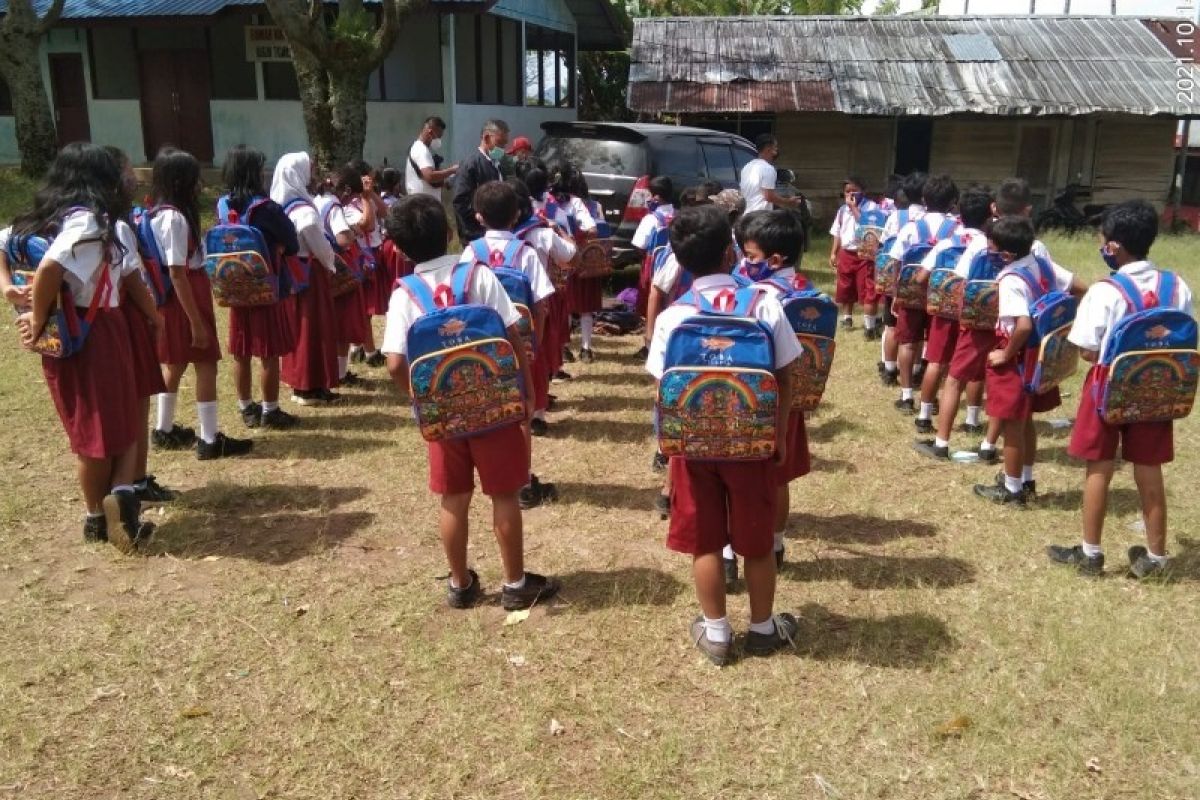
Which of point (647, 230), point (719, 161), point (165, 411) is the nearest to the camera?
point (165, 411)

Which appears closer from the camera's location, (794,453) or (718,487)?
(718,487)

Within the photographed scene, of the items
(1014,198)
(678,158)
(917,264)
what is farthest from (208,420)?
(678,158)

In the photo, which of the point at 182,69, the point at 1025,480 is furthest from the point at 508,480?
the point at 182,69

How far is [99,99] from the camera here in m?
18.9

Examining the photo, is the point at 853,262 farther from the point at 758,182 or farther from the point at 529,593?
the point at 529,593

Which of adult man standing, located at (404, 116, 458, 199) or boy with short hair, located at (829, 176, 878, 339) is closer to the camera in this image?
adult man standing, located at (404, 116, 458, 199)

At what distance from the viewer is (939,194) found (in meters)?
6.41

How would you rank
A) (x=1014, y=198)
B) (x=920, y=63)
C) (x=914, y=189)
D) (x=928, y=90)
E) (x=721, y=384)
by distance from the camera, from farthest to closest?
(x=920, y=63)
(x=928, y=90)
(x=914, y=189)
(x=1014, y=198)
(x=721, y=384)

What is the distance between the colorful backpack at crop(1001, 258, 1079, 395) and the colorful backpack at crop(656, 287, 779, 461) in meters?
2.08

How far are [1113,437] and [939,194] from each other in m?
2.79

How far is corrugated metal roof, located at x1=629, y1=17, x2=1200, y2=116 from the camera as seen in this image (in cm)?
1661

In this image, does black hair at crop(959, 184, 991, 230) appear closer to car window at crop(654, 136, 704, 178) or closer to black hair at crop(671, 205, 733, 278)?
black hair at crop(671, 205, 733, 278)

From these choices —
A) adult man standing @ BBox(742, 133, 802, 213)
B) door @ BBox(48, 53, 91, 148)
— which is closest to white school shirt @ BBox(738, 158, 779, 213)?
adult man standing @ BBox(742, 133, 802, 213)

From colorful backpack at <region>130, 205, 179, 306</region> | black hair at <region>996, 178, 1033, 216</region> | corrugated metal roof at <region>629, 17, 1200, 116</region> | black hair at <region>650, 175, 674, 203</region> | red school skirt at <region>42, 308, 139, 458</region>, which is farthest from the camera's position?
corrugated metal roof at <region>629, 17, 1200, 116</region>
